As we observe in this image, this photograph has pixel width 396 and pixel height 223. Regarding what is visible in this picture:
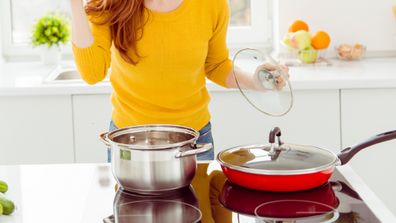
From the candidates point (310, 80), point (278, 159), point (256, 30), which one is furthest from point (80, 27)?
point (256, 30)

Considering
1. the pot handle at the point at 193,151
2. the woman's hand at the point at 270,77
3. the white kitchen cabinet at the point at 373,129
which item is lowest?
the white kitchen cabinet at the point at 373,129

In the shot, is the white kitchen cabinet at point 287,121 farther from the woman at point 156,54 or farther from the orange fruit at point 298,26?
the woman at point 156,54

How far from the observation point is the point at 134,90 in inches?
82.3

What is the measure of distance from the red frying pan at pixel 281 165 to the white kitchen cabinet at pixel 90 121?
4.36ft

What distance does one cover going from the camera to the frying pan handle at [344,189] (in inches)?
58.9

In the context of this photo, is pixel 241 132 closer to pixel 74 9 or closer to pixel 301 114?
pixel 301 114

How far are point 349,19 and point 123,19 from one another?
1.59 metres

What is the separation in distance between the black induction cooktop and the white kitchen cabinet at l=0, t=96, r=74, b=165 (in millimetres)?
1408

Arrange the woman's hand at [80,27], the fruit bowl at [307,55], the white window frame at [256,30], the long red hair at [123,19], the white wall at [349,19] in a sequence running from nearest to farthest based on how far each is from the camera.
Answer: the woman's hand at [80,27] < the long red hair at [123,19] < the fruit bowl at [307,55] < the white wall at [349,19] < the white window frame at [256,30]

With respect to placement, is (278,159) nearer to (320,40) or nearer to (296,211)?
(296,211)

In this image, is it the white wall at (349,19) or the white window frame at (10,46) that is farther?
the white window frame at (10,46)

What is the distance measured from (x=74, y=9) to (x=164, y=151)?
52 cm

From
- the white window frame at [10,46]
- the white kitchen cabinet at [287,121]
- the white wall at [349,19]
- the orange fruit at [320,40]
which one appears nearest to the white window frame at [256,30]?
the white wall at [349,19]

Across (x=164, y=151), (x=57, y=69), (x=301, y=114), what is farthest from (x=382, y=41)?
(x=164, y=151)
